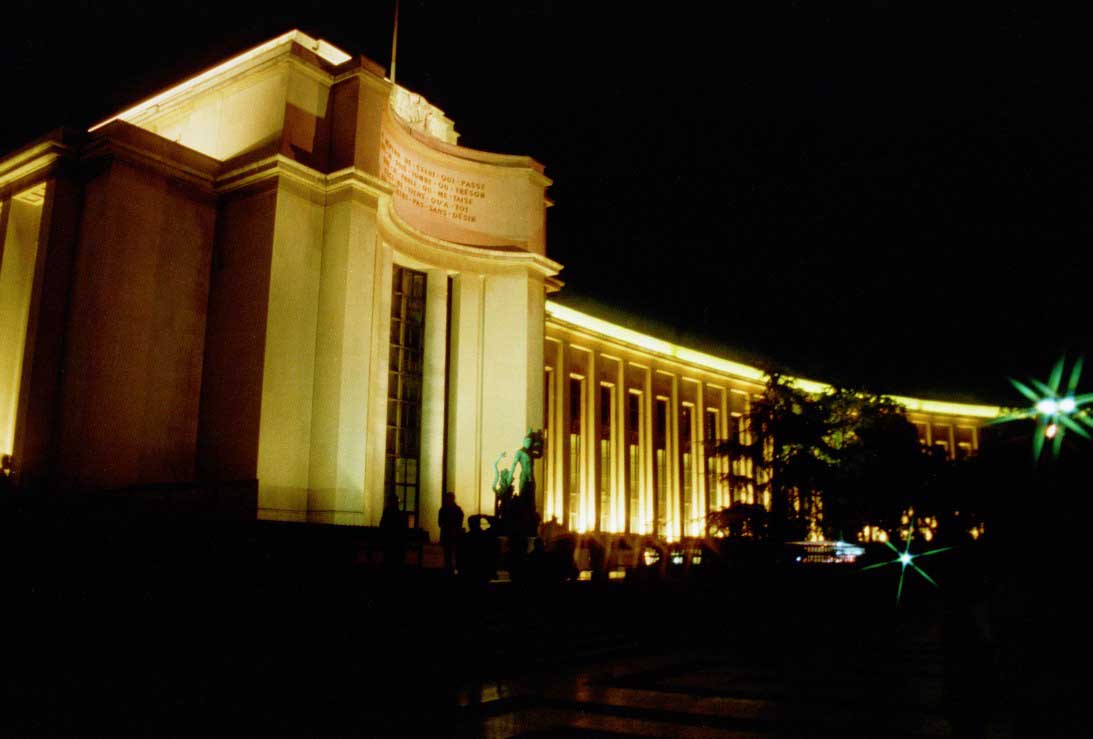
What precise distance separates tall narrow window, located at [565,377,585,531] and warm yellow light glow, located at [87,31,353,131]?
54.2 ft

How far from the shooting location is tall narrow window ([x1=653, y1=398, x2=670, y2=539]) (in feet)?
131

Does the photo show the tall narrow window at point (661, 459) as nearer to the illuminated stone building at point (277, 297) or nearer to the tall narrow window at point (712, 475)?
the tall narrow window at point (712, 475)

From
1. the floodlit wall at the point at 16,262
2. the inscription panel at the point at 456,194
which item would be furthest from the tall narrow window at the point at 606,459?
the floodlit wall at the point at 16,262

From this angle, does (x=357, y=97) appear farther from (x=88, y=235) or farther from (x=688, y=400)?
(x=688, y=400)

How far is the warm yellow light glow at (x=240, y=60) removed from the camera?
22.6 meters

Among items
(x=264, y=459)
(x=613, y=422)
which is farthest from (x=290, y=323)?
(x=613, y=422)

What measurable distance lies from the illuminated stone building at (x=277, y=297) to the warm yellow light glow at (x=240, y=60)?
3.2 inches

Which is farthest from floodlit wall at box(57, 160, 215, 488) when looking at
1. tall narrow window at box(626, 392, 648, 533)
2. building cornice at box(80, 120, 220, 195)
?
tall narrow window at box(626, 392, 648, 533)

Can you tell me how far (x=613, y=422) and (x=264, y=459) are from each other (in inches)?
824

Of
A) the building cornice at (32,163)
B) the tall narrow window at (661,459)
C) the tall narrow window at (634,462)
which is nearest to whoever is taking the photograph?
the building cornice at (32,163)

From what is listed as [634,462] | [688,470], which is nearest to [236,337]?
[634,462]

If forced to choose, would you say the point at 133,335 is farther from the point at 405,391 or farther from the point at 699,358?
the point at 699,358

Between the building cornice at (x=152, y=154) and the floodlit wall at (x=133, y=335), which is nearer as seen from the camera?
the floodlit wall at (x=133, y=335)

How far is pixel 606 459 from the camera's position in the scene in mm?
37531
